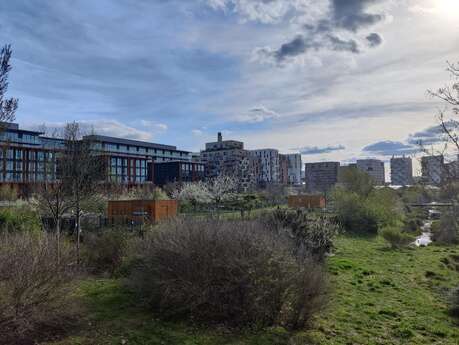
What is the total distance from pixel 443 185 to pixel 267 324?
4669mm

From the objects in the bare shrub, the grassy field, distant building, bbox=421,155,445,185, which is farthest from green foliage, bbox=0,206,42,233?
distant building, bbox=421,155,445,185

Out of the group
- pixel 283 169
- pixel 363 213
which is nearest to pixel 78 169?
pixel 363 213

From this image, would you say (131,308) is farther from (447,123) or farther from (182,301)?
(447,123)

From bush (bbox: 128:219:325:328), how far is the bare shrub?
5.85 feet

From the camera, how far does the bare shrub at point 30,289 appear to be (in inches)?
196

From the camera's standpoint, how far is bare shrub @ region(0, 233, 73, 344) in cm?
498

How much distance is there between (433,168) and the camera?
7766 mm

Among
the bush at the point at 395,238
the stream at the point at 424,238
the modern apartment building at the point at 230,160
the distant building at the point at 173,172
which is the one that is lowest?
the stream at the point at 424,238

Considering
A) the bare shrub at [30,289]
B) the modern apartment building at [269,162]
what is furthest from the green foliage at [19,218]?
the modern apartment building at [269,162]

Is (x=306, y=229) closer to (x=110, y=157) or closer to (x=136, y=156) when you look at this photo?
(x=110, y=157)

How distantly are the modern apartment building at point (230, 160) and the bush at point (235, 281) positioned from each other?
92.8 m

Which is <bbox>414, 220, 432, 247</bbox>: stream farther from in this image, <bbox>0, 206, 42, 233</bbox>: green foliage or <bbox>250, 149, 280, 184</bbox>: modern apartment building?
<bbox>250, 149, 280, 184</bbox>: modern apartment building

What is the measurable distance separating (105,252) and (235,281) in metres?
5.44

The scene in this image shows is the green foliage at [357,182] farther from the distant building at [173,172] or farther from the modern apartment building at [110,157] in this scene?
the distant building at [173,172]
